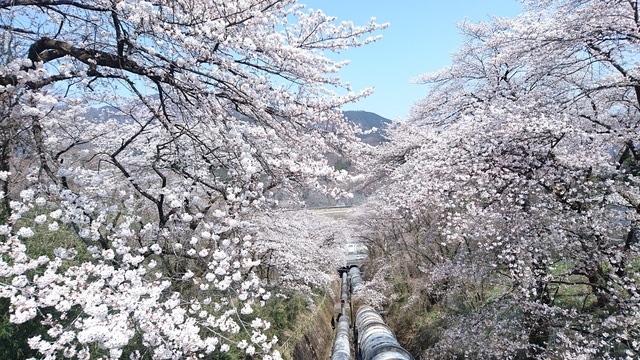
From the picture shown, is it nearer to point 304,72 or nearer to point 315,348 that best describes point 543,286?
point 304,72

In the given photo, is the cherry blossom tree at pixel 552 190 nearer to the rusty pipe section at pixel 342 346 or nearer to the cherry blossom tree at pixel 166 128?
the cherry blossom tree at pixel 166 128

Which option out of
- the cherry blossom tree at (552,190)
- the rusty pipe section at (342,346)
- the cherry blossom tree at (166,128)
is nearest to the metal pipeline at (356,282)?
the rusty pipe section at (342,346)

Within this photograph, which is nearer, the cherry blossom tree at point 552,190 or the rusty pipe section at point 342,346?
the cherry blossom tree at point 552,190

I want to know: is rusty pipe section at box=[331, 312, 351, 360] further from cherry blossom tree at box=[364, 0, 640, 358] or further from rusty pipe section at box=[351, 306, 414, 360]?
cherry blossom tree at box=[364, 0, 640, 358]

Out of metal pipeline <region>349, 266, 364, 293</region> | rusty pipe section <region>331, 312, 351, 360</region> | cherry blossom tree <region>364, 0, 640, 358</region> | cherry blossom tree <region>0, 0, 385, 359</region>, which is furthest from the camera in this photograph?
metal pipeline <region>349, 266, 364, 293</region>

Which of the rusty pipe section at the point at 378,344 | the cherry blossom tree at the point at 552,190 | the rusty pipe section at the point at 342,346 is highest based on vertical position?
the cherry blossom tree at the point at 552,190

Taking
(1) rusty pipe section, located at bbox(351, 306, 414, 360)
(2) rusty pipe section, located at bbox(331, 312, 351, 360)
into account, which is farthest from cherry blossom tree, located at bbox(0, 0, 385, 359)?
(2) rusty pipe section, located at bbox(331, 312, 351, 360)

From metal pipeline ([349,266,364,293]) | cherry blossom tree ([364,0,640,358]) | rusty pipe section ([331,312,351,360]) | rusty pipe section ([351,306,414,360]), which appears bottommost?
metal pipeline ([349,266,364,293])


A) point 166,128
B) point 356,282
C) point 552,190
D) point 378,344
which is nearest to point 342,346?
point 378,344

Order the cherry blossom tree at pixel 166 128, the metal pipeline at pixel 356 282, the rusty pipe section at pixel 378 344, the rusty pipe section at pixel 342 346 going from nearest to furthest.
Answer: the cherry blossom tree at pixel 166 128 < the rusty pipe section at pixel 378 344 < the rusty pipe section at pixel 342 346 < the metal pipeline at pixel 356 282

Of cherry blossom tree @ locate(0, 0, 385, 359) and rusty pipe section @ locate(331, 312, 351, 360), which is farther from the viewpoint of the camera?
rusty pipe section @ locate(331, 312, 351, 360)

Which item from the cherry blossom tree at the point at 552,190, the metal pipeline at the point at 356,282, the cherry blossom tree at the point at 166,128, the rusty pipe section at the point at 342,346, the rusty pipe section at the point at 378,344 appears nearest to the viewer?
the cherry blossom tree at the point at 166,128

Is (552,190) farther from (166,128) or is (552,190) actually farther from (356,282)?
(356,282)

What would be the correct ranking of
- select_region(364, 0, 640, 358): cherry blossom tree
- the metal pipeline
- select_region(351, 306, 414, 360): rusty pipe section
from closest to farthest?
select_region(364, 0, 640, 358): cherry blossom tree < select_region(351, 306, 414, 360): rusty pipe section < the metal pipeline
